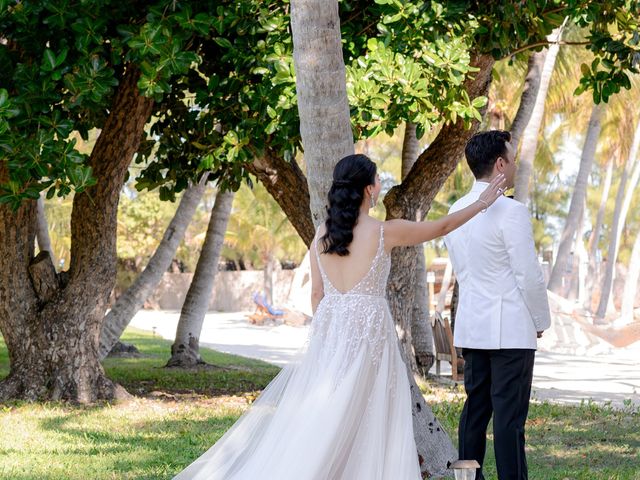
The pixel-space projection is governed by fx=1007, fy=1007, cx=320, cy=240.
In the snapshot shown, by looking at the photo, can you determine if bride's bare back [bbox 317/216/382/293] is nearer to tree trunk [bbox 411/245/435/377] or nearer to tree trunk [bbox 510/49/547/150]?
tree trunk [bbox 411/245/435/377]

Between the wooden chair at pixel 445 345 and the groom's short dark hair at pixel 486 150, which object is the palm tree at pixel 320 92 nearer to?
the groom's short dark hair at pixel 486 150

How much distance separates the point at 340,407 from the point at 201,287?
10.8 m

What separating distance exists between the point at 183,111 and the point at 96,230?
1788 mm

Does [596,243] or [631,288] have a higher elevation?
[596,243]

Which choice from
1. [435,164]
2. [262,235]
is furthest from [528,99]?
[262,235]

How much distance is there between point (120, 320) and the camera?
1336cm

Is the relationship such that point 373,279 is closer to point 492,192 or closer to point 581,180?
point 492,192

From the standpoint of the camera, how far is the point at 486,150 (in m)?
5.25

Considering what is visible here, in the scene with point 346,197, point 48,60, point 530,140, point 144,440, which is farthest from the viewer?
point 530,140

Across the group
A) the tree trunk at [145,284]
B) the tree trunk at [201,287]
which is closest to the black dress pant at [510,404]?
the tree trunk at [145,284]

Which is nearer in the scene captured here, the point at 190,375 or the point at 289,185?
the point at 289,185

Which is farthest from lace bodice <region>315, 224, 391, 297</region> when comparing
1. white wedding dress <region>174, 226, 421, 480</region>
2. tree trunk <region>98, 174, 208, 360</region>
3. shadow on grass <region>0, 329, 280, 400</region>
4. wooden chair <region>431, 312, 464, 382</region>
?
wooden chair <region>431, 312, 464, 382</region>

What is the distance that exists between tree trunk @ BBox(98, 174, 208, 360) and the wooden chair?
403 centimetres

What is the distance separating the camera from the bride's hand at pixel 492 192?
4.93 metres
